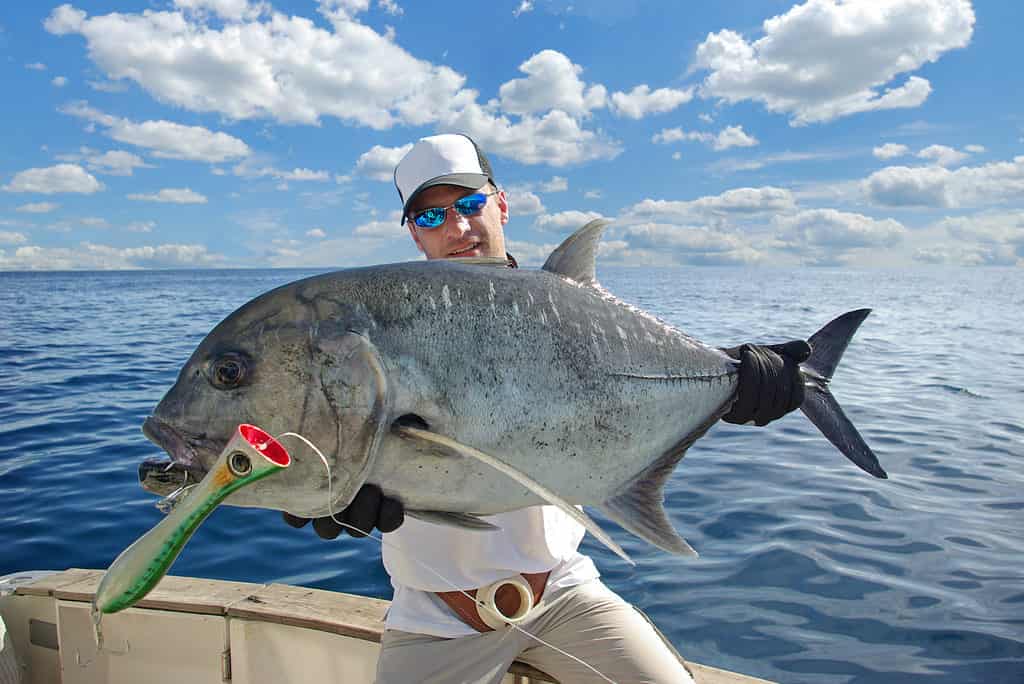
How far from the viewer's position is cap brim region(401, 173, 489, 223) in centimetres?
310

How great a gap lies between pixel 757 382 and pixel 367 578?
13.9 ft

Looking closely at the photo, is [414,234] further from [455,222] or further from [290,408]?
[290,408]

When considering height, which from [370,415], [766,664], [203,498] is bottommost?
[766,664]

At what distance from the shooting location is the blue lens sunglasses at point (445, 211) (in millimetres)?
3172

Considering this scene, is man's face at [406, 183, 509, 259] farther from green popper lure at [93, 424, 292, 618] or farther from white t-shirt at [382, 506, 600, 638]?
green popper lure at [93, 424, 292, 618]

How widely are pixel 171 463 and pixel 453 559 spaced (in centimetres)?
121

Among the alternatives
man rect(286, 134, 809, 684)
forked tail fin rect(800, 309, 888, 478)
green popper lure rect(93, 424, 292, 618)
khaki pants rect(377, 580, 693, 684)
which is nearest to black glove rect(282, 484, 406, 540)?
green popper lure rect(93, 424, 292, 618)

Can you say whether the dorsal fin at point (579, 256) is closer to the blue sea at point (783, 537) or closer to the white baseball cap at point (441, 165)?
the white baseball cap at point (441, 165)

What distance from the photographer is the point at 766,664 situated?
4.58 metres

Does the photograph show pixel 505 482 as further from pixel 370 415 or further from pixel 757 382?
pixel 757 382

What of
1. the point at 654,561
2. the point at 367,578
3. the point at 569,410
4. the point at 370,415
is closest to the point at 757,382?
the point at 569,410

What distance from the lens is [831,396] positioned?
2820mm

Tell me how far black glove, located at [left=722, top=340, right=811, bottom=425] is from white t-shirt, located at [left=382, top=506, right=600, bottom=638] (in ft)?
2.79

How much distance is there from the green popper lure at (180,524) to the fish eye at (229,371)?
11.1 inches
